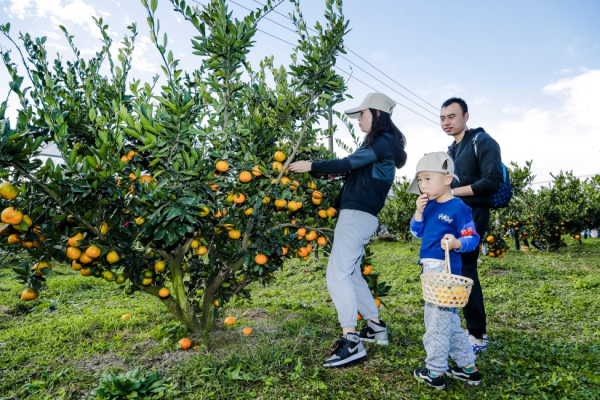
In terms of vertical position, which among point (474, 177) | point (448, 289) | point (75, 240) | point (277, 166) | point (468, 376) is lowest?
point (468, 376)

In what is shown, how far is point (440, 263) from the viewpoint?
89.9 inches

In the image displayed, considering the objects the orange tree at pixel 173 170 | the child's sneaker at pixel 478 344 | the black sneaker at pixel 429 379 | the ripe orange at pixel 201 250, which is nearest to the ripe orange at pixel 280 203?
the orange tree at pixel 173 170

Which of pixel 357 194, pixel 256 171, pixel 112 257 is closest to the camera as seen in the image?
pixel 112 257

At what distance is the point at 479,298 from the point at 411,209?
7.45 meters

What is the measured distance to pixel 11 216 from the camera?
6.00 ft

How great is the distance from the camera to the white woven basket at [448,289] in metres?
1.98

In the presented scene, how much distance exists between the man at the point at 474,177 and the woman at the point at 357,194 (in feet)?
1.80

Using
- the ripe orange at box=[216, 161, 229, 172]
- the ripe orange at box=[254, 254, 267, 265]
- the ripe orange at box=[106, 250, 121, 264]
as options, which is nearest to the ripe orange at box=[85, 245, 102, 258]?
the ripe orange at box=[106, 250, 121, 264]

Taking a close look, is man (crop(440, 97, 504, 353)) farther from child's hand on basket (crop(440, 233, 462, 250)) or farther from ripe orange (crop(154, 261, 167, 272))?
ripe orange (crop(154, 261, 167, 272))

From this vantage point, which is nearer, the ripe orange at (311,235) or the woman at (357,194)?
the woman at (357,194)

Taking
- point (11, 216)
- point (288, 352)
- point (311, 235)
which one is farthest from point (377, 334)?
point (11, 216)

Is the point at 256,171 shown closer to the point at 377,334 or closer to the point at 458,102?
the point at 377,334

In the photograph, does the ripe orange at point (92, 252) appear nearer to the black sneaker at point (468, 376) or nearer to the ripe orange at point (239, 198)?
the ripe orange at point (239, 198)

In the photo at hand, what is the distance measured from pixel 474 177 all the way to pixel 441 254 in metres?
0.94
